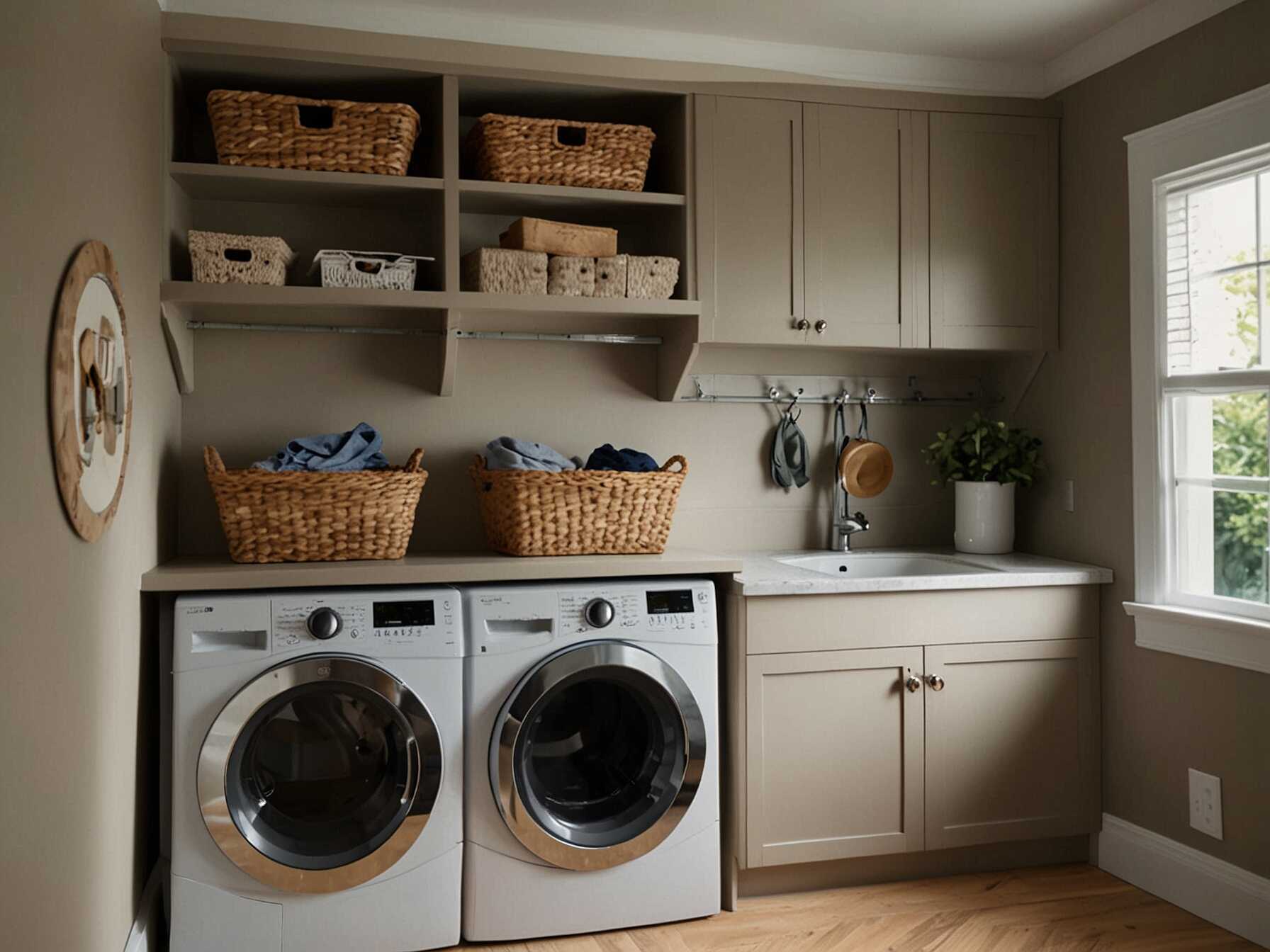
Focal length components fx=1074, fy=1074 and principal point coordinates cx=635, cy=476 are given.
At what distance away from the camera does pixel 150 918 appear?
246 centimetres

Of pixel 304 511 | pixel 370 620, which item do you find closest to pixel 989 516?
pixel 370 620

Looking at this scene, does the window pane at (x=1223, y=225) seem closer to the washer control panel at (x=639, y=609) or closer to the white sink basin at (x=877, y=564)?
the white sink basin at (x=877, y=564)

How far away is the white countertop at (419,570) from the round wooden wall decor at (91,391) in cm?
36

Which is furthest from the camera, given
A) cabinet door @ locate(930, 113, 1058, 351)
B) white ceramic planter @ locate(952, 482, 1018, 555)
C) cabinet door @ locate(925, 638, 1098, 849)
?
white ceramic planter @ locate(952, 482, 1018, 555)

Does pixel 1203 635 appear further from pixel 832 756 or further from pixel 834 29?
pixel 834 29

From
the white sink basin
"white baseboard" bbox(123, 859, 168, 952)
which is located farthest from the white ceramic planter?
"white baseboard" bbox(123, 859, 168, 952)

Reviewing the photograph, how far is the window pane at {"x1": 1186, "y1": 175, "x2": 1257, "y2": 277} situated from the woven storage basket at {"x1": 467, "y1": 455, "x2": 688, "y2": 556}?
4.71 feet

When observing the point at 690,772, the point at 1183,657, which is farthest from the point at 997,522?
the point at 690,772

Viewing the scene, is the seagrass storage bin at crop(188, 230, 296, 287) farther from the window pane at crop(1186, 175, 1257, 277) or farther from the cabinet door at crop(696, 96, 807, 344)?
the window pane at crop(1186, 175, 1257, 277)

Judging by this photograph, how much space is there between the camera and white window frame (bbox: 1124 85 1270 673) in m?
2.65

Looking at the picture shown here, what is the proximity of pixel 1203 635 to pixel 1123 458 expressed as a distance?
1.78 feet

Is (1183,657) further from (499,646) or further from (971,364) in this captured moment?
(499,646)

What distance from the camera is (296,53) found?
8.83ft

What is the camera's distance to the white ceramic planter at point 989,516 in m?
3.31
